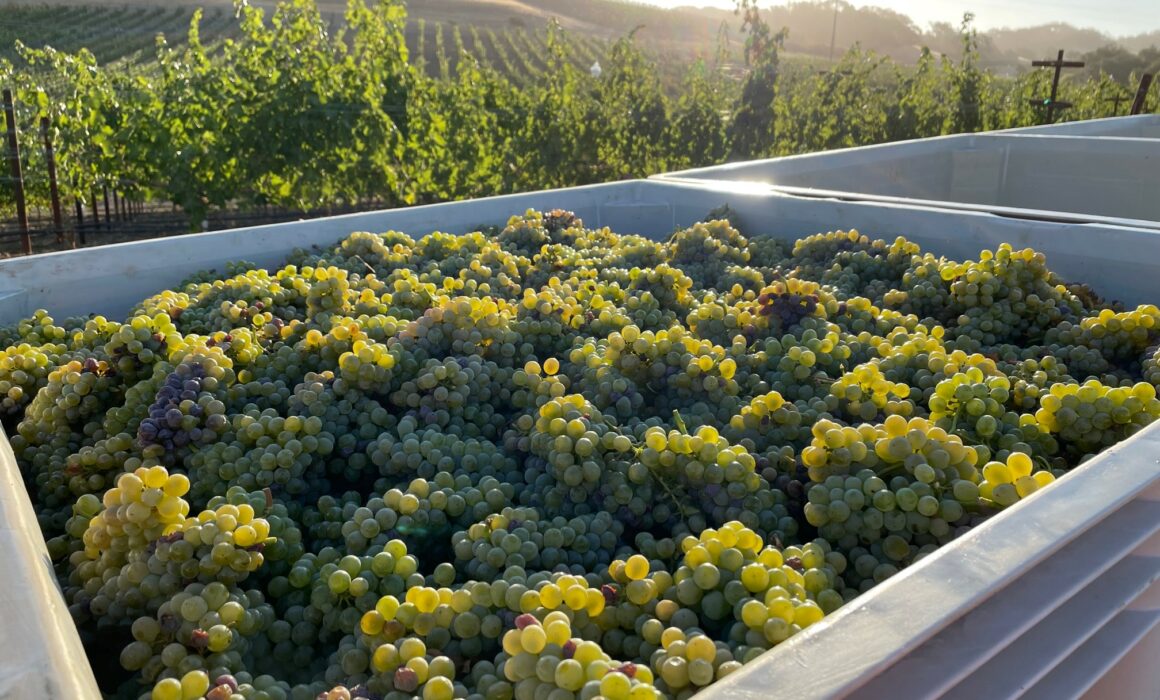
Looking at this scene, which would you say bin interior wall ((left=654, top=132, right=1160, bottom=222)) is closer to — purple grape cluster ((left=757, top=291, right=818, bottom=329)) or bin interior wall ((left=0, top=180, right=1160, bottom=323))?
bin interior wall ((left=0, top=180, right=1160, bottom=323))

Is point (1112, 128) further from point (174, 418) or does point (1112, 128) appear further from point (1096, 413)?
point (174, 418)

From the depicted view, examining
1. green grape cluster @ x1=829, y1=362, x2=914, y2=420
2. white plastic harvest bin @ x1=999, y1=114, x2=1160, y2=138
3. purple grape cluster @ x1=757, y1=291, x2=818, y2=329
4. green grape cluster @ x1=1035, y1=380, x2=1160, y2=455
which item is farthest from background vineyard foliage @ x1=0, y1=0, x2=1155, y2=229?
green grape cluster @ x1=1035, y1=380, x2=1160, y2=455

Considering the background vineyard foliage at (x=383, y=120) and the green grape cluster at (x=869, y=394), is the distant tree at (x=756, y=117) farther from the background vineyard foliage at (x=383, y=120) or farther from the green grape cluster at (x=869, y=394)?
the green grape cluster at (x=869, y=394)

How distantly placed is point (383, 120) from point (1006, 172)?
526 cm

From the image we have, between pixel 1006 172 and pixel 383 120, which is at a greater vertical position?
pixel 383 120

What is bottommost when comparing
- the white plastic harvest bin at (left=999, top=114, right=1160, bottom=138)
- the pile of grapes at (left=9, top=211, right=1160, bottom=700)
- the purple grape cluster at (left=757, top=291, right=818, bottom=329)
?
the pile of grapes at (left=9, top=211, right=1160, bottom=700)

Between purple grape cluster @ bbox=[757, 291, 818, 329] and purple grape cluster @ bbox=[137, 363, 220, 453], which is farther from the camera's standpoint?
purple grape cluster @ bbox=[757, 291, 818, 329]

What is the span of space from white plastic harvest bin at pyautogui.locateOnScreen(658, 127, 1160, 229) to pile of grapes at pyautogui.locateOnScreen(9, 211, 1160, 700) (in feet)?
6.30

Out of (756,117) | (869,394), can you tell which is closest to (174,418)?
(869,394)

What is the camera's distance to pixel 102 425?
1.68 metres

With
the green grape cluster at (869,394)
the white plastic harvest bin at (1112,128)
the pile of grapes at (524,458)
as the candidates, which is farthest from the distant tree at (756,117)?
the green grape cluster at (869,394)

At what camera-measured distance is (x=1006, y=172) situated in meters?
4.97

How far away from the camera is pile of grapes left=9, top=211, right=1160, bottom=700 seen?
1.06 metres

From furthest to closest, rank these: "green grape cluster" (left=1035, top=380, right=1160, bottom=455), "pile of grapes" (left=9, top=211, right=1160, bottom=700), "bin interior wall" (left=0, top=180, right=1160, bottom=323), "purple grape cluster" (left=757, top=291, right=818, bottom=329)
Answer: "bin interior wall" (left=0, top=180, right=1160, bottom=323)
"purple grape cluster" (left=757, top=291, right=818, bottom=329)
"green grape cluster" (left=1035, top=380, right=1160, bottom=455)
"pile of grapes" (left=9, top=211, right=1160, bottom=700)
